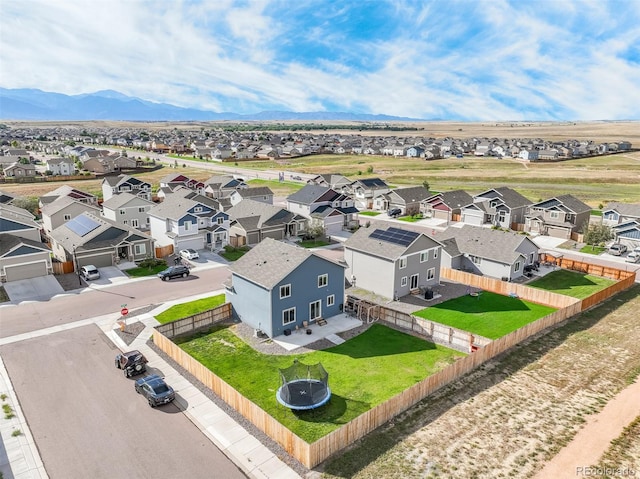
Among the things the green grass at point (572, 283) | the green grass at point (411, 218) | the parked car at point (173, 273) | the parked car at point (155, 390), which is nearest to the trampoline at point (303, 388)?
the parked car at point (155, 390)

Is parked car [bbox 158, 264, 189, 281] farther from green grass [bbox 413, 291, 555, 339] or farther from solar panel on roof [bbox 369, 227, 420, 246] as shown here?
green grass [bbox 413, 291, 555, 339]

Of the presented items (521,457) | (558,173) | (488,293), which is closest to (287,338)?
(521,457)

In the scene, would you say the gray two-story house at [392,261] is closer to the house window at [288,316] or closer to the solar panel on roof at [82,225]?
the house window at [288,316]

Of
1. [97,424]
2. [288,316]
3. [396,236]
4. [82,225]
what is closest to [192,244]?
[82,225]

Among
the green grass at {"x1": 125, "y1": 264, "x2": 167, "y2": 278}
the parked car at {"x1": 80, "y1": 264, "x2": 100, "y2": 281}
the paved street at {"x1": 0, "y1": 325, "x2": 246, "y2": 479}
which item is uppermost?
the parked car at {"x1": 80, "y1": 264, "x2": 100, "y2": 281}

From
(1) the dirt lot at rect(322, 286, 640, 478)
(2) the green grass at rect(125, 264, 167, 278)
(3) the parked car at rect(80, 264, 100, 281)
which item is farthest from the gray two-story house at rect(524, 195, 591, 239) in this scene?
(3) the parked car at rect(80, 264, 100, 281)

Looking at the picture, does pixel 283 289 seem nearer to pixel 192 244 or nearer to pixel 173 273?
pixel 173 273
